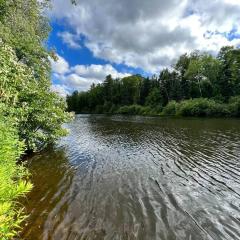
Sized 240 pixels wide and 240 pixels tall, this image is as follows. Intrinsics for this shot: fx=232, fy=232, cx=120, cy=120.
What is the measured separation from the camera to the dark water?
6.45 metres

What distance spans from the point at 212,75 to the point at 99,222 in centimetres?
6509

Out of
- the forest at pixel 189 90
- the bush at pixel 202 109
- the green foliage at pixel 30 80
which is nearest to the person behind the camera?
the green foliage at pixel 30 80

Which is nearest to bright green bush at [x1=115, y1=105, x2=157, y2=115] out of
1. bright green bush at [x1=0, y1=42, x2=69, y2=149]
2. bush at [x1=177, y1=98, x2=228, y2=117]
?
bush at [x1=177, y1=98, x2=228, y2=117]

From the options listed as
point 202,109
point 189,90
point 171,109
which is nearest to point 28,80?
point 202,109

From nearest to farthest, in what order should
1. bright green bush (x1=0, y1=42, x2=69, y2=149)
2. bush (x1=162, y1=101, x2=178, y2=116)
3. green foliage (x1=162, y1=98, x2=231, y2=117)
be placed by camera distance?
bright green bush (x1=0, y1=42, x2=69, y2=149), green foliage (x1=162, y1=98, x2=231, y2=117), bush (x1=162, y1=101, x2=178, y2=116)

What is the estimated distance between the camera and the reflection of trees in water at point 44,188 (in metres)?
6.75

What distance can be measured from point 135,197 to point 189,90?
66.1 meters

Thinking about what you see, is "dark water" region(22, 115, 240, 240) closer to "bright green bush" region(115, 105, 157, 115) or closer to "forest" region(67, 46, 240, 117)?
"forest" region(67, 46, 240, 117)

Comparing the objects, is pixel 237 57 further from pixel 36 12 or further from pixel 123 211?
pixel 123 211

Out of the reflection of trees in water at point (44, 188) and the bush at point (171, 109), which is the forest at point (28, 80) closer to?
the reflection of trees in water at point (44, 188)

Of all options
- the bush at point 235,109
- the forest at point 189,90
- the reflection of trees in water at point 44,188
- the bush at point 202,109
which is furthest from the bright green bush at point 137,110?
the reflection of trees in water at point 44,188

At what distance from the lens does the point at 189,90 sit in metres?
70.4

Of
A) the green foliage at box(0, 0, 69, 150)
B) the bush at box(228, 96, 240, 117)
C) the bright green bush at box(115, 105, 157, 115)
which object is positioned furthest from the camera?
the bright green bush at box(115, 105, 157, 115)

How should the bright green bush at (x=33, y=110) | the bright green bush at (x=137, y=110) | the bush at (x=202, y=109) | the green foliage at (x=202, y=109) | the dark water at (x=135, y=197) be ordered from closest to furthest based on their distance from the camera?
the dark water at (x=135, y=197), the bright green bush at (x=33, y=110), the green foliage at (x=202, y=109), the bush at (x=202, y=109), the bright green bush at (x=137, y=110)
